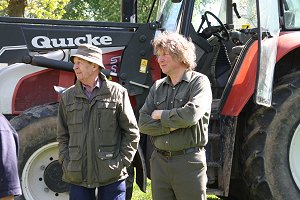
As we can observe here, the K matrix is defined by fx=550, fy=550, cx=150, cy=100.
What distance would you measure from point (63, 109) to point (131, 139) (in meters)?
0.56

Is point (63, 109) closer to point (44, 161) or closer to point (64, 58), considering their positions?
point (44, 161)

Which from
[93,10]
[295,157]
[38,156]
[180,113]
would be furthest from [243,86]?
[93,10]

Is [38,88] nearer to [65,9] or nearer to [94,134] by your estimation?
[94,134]

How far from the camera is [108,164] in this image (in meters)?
3.90

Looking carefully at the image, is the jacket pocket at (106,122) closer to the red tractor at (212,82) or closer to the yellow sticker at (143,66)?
the red tractor at (212,82)

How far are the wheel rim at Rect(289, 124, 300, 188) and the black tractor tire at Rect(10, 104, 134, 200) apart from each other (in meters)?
1.51

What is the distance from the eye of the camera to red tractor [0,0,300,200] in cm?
506

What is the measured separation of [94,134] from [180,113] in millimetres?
644

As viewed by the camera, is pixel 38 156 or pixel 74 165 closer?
pixel 74 165

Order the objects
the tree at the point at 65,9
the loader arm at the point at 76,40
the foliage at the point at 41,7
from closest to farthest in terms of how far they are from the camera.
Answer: the loader arm at the point at 76,40 → the tree at the point at 65,9 → the foliage at the point at 41,7

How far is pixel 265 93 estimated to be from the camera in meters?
4.81

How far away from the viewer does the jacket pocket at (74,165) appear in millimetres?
3906

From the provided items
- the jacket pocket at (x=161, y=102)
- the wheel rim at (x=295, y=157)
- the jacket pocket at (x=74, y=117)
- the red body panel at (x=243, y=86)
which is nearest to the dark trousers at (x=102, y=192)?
the jacket pocket at (x=74, y=117)

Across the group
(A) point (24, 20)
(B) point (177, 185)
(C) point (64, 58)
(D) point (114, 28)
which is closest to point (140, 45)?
(D) point (114, 28)
